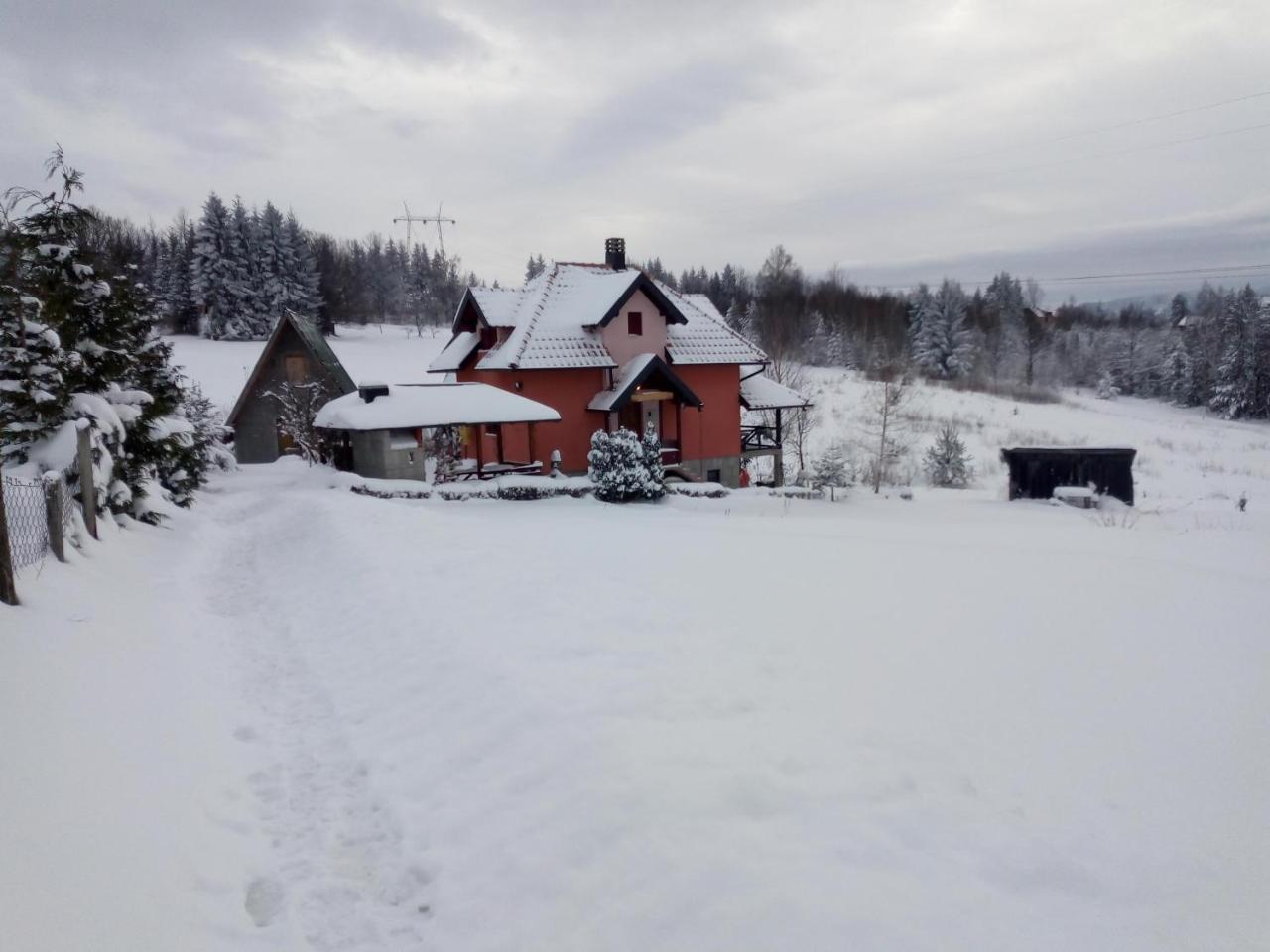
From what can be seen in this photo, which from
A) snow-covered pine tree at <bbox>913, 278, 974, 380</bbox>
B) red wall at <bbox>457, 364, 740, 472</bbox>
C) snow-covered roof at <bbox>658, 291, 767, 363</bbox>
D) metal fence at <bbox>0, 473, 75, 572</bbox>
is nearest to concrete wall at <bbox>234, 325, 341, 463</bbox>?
red wall at <bbox>457, 364, 740, 472</bbox>

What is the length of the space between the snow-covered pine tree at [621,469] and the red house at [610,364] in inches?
162

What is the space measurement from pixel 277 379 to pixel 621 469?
18.8 metres

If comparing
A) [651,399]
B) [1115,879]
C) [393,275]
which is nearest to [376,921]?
[1115,879]

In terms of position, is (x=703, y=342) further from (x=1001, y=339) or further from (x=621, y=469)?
(x=1001, y=339)

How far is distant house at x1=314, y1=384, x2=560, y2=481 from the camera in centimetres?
1916

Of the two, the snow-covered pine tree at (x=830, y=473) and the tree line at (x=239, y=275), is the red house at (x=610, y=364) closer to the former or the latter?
the snow-covered pine tree at (x=830, y=473)

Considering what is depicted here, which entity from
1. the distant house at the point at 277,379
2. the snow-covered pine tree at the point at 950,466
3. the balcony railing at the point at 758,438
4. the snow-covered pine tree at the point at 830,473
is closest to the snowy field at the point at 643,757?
the snow-covered pine tree at the point at 830,473

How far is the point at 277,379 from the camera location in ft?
95.7

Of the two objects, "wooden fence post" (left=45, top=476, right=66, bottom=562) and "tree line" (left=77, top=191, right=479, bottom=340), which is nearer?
"wooden fence post" (left=45, top=476, right=66, bottom=562)

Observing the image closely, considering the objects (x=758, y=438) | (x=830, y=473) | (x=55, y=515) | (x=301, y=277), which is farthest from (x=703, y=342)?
(x=301, y=277)

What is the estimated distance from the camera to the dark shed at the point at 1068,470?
58.6 ft

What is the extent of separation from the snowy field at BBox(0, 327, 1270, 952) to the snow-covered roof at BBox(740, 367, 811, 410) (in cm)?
1628

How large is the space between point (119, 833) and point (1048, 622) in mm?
7630

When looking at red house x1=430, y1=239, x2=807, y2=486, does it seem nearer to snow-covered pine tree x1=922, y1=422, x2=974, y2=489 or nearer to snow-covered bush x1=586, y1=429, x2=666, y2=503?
snow-covered bush x1=586, y1=429, x2=666, y2=503
